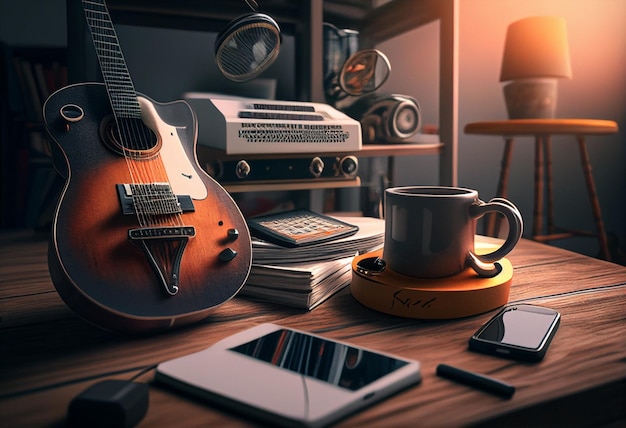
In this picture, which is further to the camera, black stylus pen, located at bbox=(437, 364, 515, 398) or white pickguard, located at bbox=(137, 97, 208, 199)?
white pickguard, located at bbox=(137, 97, 208, 199)

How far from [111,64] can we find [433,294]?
523 millimetres

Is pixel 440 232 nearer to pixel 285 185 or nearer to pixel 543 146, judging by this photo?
pixel 285 185

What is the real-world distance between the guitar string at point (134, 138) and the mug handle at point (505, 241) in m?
0.34

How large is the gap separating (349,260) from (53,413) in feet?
1.39

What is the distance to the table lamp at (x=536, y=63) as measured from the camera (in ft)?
6.35

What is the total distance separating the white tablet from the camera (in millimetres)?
360

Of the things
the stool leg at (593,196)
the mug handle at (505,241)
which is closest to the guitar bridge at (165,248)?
the mug handle at (505,241)

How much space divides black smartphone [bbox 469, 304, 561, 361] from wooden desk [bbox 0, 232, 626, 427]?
0.04 feet

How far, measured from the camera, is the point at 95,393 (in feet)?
1.18

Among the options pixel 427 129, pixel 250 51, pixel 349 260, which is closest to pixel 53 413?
pixel 349 260

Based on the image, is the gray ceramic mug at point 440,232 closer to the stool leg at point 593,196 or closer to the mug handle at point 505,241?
the mug handle at point 505,241

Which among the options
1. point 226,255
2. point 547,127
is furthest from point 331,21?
point 226,255

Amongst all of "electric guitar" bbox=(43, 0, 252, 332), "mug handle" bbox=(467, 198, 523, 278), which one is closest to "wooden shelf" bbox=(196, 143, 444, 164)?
"electric guitar" bbox=(43, 0, 252, 332)

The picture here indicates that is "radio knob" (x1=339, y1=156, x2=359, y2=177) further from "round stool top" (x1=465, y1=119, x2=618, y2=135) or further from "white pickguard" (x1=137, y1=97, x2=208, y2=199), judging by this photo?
"round stool top" (x1=465, y1=119, x2=618, y2=135)
